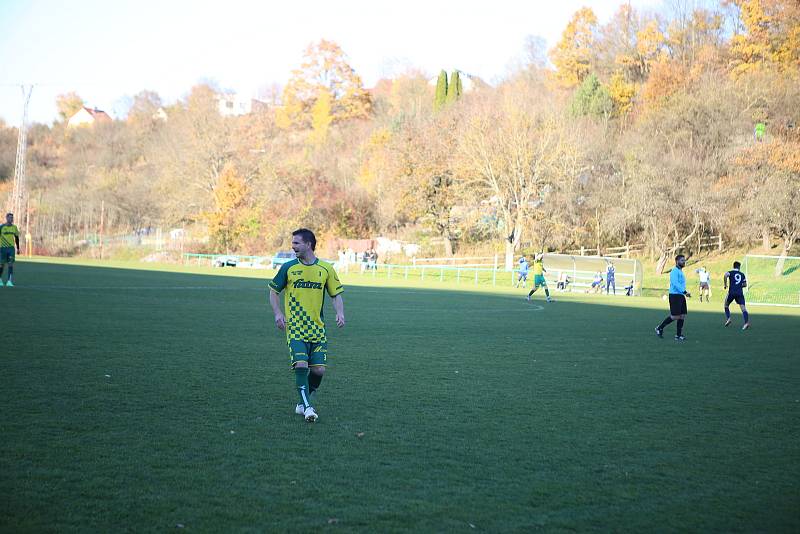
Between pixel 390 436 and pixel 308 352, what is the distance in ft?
4.22

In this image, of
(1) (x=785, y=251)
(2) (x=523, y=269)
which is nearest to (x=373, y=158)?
(2) (x=523, y=269)

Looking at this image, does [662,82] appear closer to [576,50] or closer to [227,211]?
[576,50]

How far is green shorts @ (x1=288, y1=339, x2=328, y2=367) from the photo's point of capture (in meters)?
8.08

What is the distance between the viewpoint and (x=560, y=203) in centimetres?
5866

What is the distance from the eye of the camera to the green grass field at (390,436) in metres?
5.33

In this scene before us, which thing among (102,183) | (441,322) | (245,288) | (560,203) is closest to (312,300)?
(441,322)

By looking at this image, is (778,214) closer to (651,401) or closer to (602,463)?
(651,401)

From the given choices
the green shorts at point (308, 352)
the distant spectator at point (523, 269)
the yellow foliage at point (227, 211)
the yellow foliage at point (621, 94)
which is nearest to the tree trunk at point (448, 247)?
the distant spectator at point (523, 269)

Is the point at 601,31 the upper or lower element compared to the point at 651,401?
upper

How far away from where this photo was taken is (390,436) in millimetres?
7504

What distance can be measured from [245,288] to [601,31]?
5581 centimetres

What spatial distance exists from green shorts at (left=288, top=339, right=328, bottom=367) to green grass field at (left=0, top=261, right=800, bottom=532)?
589 mm

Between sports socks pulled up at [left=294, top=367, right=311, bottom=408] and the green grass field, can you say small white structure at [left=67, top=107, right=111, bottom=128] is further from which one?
sports socks pulled up at [left=294, top=367, right=311, bottom=408]

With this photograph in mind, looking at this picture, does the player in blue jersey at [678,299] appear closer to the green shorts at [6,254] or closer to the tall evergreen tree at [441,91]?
the green shorts at [6,254]
